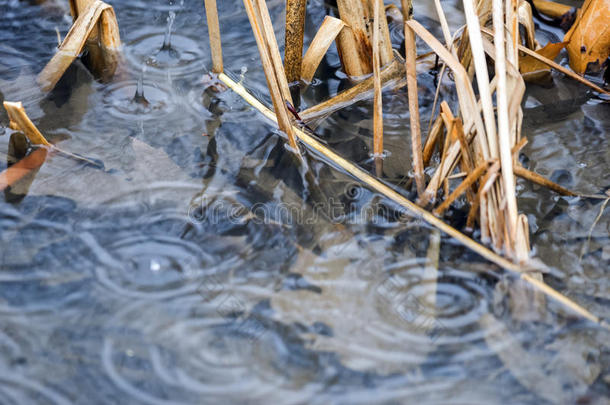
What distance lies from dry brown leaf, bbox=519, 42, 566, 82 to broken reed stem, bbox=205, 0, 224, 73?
1.65 meters

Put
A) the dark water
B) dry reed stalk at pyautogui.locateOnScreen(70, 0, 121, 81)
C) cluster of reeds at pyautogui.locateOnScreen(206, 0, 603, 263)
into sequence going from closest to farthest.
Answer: the dark water, cluster of reeds at pyautogui.locateOnScreen(206, 0, 603, 263), dry reed stalk at pyautogui.locateOnScreen(70, 0, 121, 81)

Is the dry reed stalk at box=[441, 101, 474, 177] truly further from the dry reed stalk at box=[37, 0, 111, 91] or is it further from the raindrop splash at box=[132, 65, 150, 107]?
the dry reed stalk at box=[37, 0, 111, 91]

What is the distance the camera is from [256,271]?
6.46 feet

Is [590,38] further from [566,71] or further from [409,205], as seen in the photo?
[409,205]

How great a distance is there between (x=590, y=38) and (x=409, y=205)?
161 cm

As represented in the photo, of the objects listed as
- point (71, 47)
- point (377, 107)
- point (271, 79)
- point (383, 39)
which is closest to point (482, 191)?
point (377, 107)

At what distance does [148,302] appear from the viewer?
1854mm

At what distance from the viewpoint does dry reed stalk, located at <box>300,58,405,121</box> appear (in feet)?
8.63

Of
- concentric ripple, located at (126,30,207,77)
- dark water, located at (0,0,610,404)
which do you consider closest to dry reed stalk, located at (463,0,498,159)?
dark water, located at (0,0,610,404)

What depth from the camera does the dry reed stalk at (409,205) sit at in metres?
1.80

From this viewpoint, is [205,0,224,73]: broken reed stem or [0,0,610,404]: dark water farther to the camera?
[205,0,224,73]: broken reed stem

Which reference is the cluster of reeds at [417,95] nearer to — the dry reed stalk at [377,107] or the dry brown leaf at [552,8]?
the dry reed stalk at [377,107]

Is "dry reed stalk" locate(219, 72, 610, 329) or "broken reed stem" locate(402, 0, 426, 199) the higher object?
"broken reed stem" locate(402, 0, 426, 199)

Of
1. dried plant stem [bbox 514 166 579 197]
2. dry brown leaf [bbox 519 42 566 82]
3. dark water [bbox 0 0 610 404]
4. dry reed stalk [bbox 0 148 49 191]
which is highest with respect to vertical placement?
dry brown leaf [bbox 519 42 566 82]
